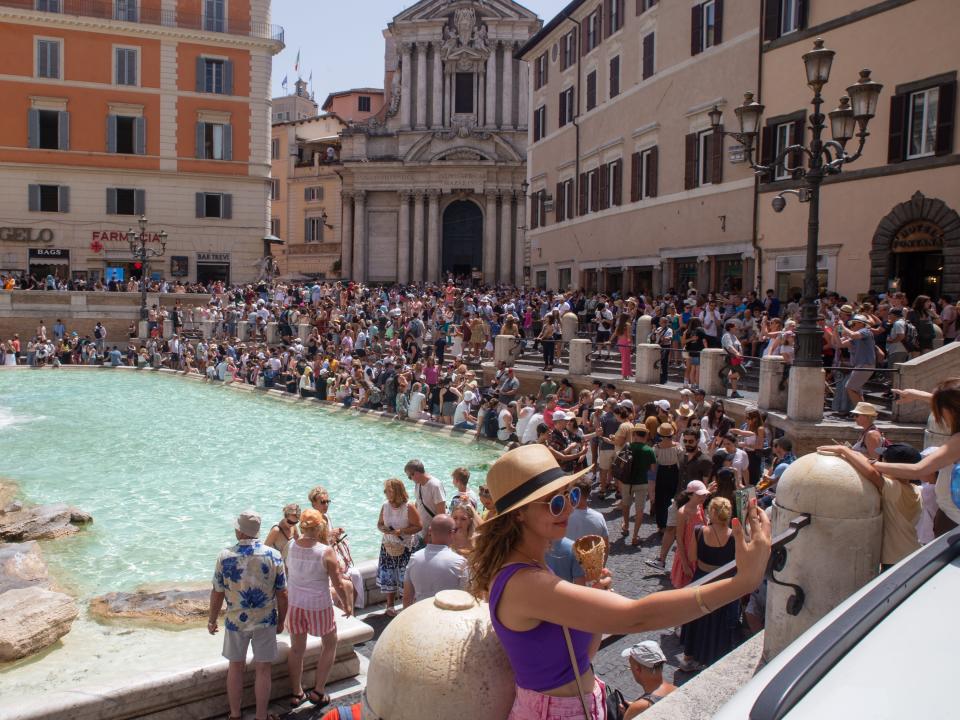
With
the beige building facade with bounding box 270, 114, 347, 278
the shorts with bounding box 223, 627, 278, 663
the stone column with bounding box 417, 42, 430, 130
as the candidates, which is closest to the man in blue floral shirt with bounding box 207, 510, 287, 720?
the shorts with bounding box 223, 627, 278, 663

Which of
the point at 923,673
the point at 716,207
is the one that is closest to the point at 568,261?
the point at 716,207

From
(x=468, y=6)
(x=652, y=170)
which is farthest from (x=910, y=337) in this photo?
(x=468, y=6)

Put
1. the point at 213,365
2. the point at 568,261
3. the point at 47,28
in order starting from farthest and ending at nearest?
the point at 47,28, the point at 568,261, the point at 213,365

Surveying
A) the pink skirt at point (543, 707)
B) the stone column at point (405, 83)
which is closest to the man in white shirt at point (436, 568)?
the pink skirt at point (543, 707)

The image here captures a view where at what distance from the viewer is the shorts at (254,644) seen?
6145 millimetres

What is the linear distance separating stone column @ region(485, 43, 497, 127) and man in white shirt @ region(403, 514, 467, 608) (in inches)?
1838

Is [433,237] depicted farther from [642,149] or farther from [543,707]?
[543,707]

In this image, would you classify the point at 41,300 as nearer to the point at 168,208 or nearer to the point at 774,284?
the point at 168,208

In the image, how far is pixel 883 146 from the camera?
18.0 metres

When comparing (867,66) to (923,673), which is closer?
(923,673)

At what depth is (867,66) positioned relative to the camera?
1831cm

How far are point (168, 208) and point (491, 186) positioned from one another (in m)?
17.9

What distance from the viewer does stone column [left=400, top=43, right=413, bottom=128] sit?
167ft

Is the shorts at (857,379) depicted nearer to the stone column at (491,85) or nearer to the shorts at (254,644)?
the shorts at (254,644)
